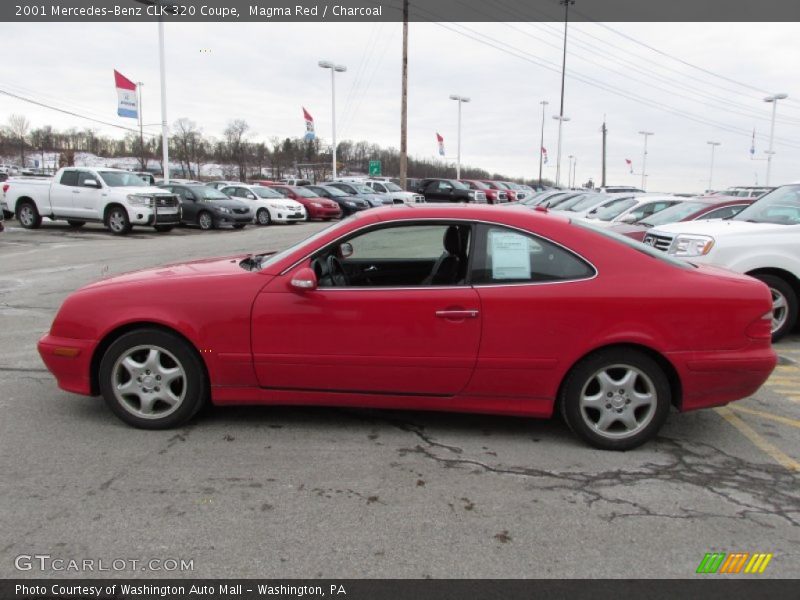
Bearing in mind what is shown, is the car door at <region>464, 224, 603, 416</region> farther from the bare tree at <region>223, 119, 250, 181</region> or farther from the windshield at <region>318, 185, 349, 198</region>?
the bare tree at <region>223, 119, 250, 181</region>

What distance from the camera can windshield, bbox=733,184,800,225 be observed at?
22.9 feet

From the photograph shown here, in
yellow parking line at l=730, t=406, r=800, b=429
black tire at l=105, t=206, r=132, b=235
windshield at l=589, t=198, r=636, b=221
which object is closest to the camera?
yellow parking line at l=730, t=406, r=800, b=429

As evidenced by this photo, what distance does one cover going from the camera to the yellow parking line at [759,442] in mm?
3777

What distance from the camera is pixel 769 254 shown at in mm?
6543

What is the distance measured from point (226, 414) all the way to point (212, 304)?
0.93 m

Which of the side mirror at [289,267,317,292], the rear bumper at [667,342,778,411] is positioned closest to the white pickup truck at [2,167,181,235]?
the side mirror at [289,267,317,292]

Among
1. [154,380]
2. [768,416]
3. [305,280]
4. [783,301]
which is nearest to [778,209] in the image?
[783,301]

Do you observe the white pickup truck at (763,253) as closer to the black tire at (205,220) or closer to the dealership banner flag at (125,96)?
the black tire at (205,220)

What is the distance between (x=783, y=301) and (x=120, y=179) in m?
18.3

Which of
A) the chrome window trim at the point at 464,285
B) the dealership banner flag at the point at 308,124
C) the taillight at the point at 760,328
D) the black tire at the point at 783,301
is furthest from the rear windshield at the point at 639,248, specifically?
the dealership banner flag at the point at 308,124

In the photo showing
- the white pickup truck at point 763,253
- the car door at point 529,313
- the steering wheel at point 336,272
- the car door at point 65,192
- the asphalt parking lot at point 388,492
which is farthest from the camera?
the car door at point 65,192

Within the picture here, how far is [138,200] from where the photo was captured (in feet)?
60.8

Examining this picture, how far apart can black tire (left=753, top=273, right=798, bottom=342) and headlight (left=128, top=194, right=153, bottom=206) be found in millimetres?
16980

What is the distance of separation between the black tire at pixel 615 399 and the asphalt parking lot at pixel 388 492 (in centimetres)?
13
